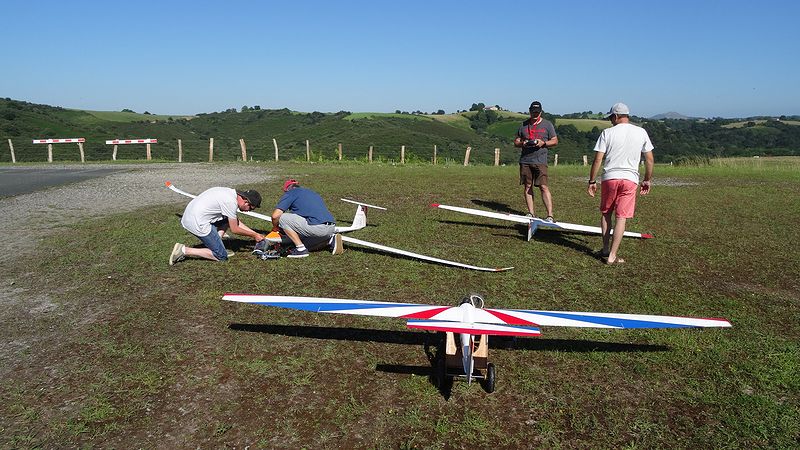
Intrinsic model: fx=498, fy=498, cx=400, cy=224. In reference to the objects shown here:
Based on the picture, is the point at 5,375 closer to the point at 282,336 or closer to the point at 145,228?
the point at 282,336

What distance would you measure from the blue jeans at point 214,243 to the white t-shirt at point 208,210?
0.06 metres

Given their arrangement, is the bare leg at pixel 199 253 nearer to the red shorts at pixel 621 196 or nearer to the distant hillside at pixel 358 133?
the red shorts at pixel 621 196

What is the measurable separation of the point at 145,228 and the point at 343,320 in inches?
250

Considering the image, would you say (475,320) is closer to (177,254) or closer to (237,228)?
(237,228)

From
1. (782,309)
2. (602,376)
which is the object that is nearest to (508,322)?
(602,376)

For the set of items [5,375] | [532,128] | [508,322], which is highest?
[532,128]

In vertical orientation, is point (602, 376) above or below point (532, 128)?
below

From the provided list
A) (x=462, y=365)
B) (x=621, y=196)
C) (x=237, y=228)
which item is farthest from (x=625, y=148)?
(x=237, y=228)

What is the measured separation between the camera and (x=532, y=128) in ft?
32.7

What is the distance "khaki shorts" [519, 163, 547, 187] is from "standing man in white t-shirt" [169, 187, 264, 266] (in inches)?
213

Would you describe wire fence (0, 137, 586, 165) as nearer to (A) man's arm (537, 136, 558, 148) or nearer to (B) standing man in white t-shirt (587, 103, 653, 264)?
(A) man's arm (537, 136, 558, 148)

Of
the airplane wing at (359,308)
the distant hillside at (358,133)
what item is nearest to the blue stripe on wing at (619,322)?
the airplane wing at (359,308)

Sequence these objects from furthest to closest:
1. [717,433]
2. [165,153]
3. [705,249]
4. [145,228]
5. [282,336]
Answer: [165,153], [145,228], [705,249], [282,336], [717,433]

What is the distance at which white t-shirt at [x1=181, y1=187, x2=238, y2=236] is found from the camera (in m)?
7.06
